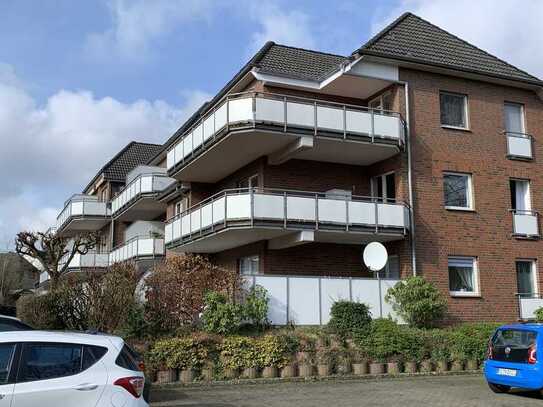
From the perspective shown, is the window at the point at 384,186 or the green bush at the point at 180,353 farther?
the window at the point at 384,186

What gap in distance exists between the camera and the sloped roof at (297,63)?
23.2m

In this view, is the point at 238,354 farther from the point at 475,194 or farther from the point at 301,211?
the point at 475,194

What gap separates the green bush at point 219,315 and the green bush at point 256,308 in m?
0.50

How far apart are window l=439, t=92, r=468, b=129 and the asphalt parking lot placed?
1052cm

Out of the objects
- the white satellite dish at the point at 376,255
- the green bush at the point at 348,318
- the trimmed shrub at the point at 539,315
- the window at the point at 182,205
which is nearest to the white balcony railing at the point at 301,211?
the white satellite dish at the point at 376,255

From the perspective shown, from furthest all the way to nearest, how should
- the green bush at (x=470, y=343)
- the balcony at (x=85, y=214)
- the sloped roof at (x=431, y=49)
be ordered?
the balcony at (x=85, y=214) → the sloped roof at (x=431, y=49) → the green bush at (x=470, y=343)

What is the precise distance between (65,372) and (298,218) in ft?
43.9

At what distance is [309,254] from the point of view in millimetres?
22625

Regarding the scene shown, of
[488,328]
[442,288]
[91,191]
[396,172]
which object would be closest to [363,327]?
[488,328]

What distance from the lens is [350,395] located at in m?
13.7

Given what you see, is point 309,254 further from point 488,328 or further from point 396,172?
point 488,328

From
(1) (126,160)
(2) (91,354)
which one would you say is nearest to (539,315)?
(2) (91,354)

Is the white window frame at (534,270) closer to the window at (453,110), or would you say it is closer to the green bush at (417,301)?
the green bush at (417,301)

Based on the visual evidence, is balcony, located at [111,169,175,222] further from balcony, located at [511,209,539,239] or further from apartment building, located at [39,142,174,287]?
balcony, located at [511,209,539,239]
